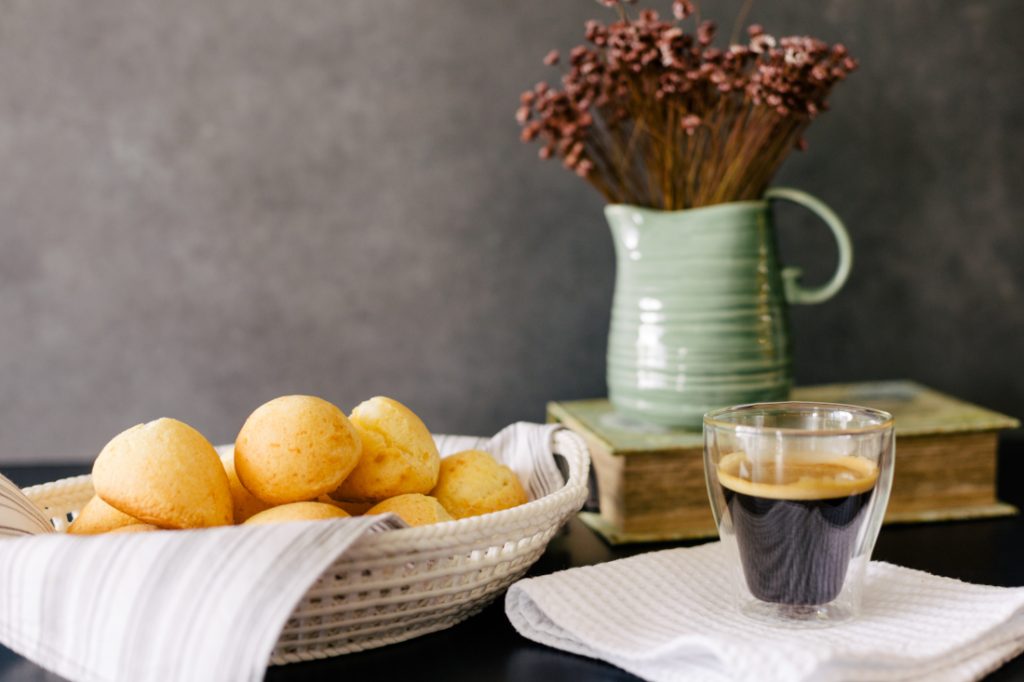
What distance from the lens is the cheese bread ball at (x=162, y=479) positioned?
2.27ft

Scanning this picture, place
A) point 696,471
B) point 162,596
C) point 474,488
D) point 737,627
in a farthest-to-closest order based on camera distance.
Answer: point 696,471 → point 474,488 → point 737,627 → point 162,596

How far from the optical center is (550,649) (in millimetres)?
716

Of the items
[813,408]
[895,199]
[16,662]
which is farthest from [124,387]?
[895,199]

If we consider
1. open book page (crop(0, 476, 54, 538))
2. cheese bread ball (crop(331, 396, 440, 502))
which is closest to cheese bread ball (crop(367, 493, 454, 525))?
cheese bread ball (crop(331, 396, 440, 502))

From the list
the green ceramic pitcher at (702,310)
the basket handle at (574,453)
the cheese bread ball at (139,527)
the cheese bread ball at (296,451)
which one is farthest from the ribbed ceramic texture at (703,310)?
the cheese bread ball at (139,527)

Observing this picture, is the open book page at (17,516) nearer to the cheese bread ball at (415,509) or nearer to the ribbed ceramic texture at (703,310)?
the cheese bread ball at (415,509)

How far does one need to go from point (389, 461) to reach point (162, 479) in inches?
6.8

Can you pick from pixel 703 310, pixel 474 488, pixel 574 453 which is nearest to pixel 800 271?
pixel 703 310

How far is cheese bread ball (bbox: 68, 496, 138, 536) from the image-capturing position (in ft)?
2.37

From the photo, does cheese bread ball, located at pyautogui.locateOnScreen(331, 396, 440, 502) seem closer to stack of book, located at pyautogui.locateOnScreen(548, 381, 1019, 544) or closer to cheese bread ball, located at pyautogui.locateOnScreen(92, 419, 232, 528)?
cheese bread ball, located at pyautogui.locateOnScreen(92, 419, 232, 528)

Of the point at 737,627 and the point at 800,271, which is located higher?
the point at 800,271

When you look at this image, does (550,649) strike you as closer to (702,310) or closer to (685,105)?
(702,310)

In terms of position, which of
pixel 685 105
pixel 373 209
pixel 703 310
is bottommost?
pixel 703 310

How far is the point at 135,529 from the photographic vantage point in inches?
27.8
